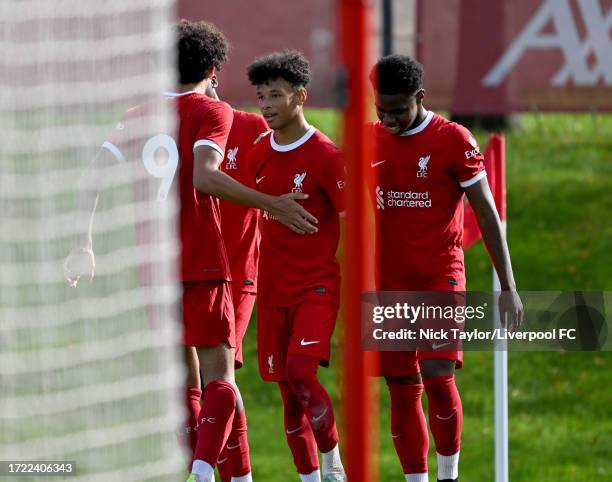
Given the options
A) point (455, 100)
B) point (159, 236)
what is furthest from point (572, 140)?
point (159, 236)

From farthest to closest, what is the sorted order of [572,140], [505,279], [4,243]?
[572,140], [505,279], [4,243]

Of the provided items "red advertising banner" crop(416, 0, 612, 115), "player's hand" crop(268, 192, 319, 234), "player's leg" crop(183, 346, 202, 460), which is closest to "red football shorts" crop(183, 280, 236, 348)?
"player's leg" crop(183, 346, 202, 460)

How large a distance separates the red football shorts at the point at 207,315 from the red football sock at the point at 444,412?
985 mm

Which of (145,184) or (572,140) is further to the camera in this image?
(572,140)

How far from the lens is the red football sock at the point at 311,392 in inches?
224

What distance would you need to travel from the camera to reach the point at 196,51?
571 centimetres

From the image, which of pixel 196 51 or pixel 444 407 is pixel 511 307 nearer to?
pixel 444 407

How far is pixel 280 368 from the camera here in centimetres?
600

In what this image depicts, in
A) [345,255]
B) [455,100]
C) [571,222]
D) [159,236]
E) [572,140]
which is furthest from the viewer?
[572,140]

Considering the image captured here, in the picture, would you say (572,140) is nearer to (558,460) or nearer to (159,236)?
(558,460)

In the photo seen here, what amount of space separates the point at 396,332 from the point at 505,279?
1.89 ft

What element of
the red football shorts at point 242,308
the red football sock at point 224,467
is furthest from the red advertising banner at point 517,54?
the red football sock at point 224,467

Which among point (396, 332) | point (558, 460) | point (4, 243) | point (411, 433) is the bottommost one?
point (558, 460)

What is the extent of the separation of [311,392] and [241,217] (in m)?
1.23
